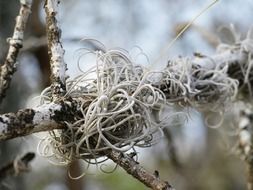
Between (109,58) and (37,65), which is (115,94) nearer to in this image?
(109,58)

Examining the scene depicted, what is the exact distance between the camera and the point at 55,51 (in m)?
0.53

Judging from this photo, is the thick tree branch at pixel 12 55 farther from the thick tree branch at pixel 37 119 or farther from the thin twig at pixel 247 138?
the thin twig at pixel 247 138

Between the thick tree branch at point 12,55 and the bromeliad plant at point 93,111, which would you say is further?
the thick tree branch at point 12,55

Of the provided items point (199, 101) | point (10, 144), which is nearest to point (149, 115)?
point (199, 101)

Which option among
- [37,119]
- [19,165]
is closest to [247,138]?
[19,165]

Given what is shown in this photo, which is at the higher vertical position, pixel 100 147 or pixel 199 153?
pixel 199 153

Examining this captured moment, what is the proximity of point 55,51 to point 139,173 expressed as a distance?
0.16 meters

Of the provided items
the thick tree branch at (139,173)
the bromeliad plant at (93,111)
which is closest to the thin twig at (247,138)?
the bromeliad plant at (93,111)

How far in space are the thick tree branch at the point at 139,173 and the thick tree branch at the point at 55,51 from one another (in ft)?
0.27

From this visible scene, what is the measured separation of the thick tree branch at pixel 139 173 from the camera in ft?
1.47

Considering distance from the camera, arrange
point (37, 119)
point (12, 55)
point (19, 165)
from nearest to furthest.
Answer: point (37, 119)
point (12, 55)
point (19, 165)

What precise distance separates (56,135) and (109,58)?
101mm

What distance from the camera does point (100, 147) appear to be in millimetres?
500

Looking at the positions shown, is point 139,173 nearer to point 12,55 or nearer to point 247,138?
point 12,55
